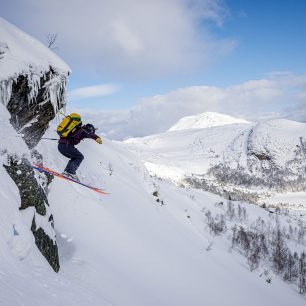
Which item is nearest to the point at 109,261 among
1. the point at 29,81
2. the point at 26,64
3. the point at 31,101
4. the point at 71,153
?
the point at 71,153

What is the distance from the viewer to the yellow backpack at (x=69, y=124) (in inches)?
462

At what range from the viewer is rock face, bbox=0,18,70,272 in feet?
25.0

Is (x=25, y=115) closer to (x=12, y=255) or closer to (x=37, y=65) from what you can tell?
(x=37, y=65)

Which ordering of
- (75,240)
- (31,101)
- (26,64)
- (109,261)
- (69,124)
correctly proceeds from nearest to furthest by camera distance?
(75,240) → (109,261) → (26,64) → (69,124) → (31,101)

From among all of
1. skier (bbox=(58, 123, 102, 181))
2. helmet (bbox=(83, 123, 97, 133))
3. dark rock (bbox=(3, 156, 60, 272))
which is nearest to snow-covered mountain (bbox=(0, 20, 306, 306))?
dark rock (bbox=(3, 156, 60, 272))

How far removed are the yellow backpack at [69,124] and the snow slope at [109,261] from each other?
221cm

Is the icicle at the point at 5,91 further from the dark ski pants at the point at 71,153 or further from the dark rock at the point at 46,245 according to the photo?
the dark rock at the point at 46,245

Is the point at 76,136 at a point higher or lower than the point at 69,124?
lower

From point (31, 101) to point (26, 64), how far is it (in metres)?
1.52

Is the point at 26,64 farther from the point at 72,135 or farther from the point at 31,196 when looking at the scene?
the point at 31,196

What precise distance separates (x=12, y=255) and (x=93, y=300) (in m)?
1.92

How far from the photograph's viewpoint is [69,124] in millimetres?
11773

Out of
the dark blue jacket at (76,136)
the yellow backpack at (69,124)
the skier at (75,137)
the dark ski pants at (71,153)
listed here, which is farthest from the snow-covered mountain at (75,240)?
the yellow backpack at (69,124)

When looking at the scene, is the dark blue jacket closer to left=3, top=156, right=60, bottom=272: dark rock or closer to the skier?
the skier
